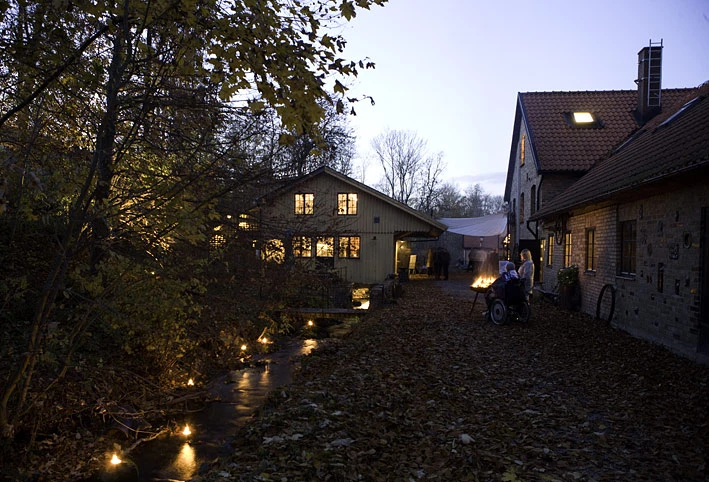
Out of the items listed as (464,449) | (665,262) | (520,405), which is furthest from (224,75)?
(665,262)

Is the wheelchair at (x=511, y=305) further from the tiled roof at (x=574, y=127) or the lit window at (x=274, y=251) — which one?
the tiled roof at (x=574, y=127)

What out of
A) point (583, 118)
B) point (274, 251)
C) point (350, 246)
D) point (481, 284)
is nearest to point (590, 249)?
point (481, 284)

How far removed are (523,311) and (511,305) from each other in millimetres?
306

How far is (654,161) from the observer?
9945mm

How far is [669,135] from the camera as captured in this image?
1112cm

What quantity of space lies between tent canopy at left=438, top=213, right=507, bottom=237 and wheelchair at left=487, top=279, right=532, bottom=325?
19.9 meters

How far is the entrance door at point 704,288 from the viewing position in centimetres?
780

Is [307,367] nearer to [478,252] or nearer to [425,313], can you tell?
[425,313]

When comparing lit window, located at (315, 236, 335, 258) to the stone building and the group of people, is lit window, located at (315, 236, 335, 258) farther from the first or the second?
the stone building

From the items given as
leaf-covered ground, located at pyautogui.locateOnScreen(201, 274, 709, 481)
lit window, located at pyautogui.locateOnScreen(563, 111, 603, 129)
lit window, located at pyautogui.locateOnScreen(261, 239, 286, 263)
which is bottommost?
leaf-covered ground, located at pyautogui.locateOnScreen(201, 274, 709, 481)

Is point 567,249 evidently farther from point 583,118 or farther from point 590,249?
point 583,118

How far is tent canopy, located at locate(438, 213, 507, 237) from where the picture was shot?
32338mm

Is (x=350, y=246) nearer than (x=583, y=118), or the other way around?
(x=583, y=118)

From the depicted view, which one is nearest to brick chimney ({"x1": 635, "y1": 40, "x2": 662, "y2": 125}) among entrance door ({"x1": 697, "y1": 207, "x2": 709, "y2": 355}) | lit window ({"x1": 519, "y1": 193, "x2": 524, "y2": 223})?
lit window ({"x1": 519, "y1": 193, "x2": 524, "y2": 223})
